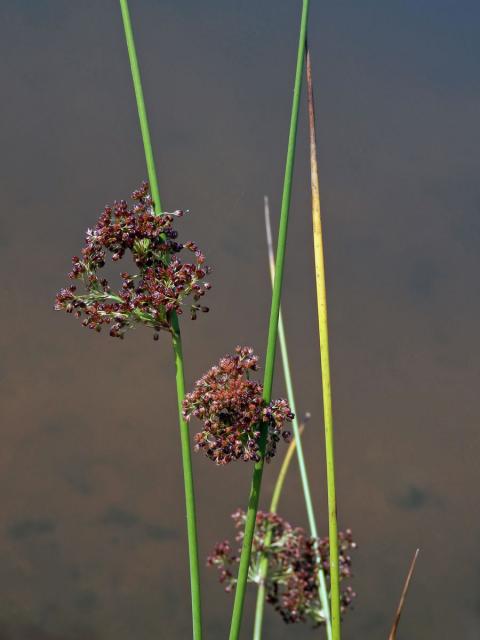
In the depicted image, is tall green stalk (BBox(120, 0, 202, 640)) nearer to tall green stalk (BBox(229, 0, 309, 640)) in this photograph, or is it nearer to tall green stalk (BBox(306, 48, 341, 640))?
tall green stalk (BBox(229, 0, 309, 640))

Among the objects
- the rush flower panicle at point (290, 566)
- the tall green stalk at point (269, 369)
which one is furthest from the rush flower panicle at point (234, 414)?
the rush flower panicle at point (290, 566)

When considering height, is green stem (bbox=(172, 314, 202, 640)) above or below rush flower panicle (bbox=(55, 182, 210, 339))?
below

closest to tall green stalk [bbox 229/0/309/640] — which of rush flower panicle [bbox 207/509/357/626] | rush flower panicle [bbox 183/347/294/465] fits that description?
rush flower panicle [bbox 183/347/294/465]

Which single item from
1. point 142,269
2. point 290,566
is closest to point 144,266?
point 142,269

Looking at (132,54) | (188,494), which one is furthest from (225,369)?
(132,54)

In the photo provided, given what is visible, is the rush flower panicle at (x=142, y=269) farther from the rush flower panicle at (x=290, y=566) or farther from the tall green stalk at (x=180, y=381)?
the rush flower panicle at (x=290, y=566)
